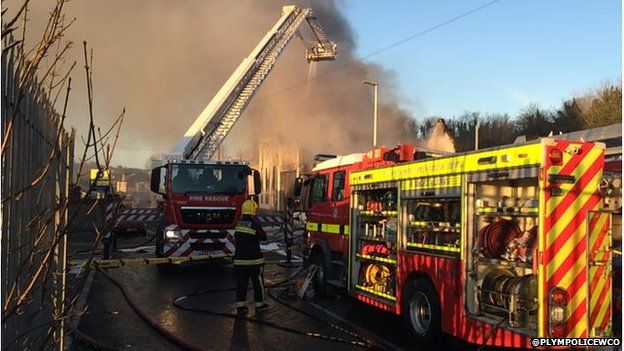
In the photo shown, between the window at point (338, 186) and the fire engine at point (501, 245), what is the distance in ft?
4.52

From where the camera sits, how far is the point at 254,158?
3700cm

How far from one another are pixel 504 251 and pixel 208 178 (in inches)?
326

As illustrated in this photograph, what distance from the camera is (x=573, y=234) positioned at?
15.3 ft

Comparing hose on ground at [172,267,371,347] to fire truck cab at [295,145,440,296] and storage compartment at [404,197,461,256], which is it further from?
storage compartment at [404,197,461,256]

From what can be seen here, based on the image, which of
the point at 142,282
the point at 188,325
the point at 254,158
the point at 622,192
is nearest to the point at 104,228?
Answer: the point at 622,192

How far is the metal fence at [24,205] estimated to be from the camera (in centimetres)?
171

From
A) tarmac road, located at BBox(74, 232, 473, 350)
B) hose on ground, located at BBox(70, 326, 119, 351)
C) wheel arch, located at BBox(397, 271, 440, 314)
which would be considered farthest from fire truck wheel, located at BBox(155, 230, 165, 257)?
wheel arch, located at BBox(397, 271, 440, 314)

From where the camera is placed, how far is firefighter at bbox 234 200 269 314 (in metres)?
7.71

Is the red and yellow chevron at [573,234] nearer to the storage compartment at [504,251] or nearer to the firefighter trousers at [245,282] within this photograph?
the storage compartment at [504,251]

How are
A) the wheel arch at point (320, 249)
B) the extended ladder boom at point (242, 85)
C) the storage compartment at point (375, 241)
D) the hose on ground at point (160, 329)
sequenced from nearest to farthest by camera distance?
the hose on ground at point (160, 329), the storage compartment at point (375, 241), the wheel arch at point (320, 249), the extended ladder boom at point (242, 85)

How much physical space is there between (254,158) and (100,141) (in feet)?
116

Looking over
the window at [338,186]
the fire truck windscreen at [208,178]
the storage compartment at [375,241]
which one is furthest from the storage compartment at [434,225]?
the fire truck windscreen at [208,178]

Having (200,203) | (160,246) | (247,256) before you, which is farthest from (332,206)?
(160,246)

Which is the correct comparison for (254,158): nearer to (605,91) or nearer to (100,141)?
(605,91)
